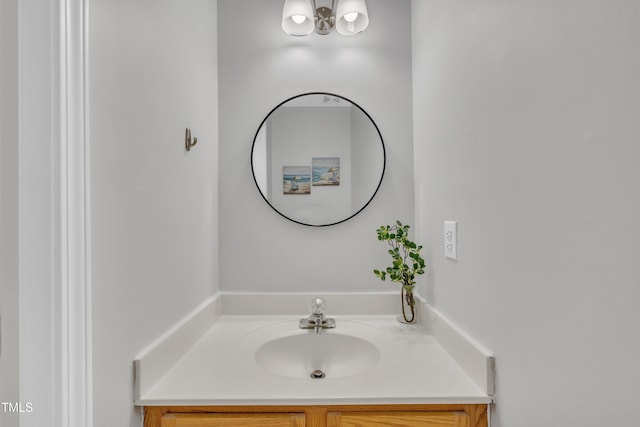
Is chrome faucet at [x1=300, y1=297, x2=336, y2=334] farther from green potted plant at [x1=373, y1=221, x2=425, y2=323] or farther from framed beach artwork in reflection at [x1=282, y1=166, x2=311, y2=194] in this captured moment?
framed beach artwork in reflection at [x1=282, y1=166, x2=311, y2=194]

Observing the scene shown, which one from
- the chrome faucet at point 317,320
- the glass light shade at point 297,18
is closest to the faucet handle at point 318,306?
the chrome faucet at point 317,320

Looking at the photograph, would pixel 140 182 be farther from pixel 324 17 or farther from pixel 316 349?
pixel 324 17

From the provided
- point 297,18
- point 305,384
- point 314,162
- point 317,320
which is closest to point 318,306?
point 317,320

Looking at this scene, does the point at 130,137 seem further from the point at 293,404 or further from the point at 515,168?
the point at 515,168

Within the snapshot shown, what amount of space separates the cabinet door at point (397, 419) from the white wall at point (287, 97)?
2.32 feet

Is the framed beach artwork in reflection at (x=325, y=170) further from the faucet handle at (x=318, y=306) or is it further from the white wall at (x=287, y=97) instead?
the faucet handle at (x=318, y=306)

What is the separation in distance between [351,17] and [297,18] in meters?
0.21

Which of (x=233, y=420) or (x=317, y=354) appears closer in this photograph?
(x=233, y=420)

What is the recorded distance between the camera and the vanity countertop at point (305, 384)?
88 cm

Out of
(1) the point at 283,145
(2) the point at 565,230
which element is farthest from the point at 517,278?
(1) the point at 283,145

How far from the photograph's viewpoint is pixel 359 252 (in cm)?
160

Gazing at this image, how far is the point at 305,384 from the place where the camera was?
94cm
